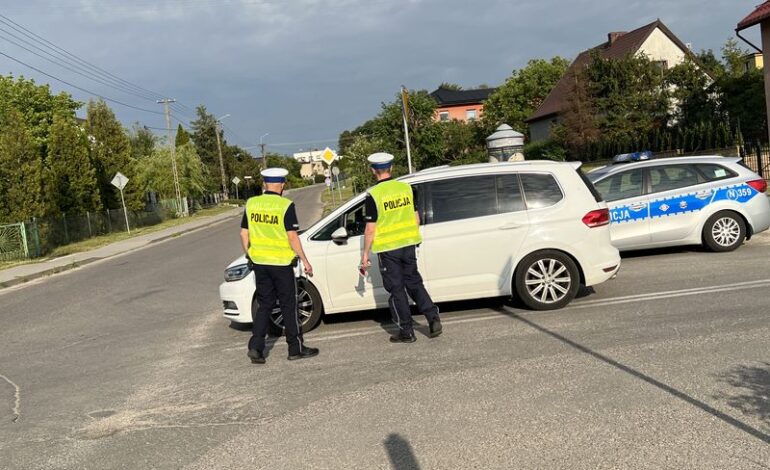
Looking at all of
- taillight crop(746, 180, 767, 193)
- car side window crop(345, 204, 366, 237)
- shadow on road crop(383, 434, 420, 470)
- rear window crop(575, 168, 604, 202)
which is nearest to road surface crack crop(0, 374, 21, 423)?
shadow on road crop(383, 434, 420, 470)

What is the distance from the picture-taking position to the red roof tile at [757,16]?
19.4 meters

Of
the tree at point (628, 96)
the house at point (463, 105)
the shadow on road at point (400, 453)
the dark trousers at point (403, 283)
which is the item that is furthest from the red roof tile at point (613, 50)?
the shadow on road at point (400, 453)

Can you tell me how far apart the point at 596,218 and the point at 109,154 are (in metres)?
36.3

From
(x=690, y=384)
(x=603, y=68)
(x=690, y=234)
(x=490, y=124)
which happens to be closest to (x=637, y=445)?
(x=690, y=384)

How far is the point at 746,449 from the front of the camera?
11.7 feet

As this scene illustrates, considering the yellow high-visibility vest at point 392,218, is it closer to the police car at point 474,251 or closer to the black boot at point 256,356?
the police car at point 474,251

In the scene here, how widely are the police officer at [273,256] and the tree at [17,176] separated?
22392 mm

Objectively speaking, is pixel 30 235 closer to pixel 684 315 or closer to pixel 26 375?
pixel 26 375

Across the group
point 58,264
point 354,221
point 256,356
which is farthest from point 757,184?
point 58,264

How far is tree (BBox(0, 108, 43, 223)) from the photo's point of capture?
24375mm

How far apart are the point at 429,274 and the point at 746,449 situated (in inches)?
152

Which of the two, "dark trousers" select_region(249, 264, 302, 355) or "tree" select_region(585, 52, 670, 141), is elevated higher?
"tree" select_region(585, 52, 670, 141)

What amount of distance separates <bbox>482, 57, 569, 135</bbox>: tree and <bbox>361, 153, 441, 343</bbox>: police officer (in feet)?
176

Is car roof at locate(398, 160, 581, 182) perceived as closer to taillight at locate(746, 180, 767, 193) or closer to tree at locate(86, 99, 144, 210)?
taillight at locate(746, 180, 767, 193)
